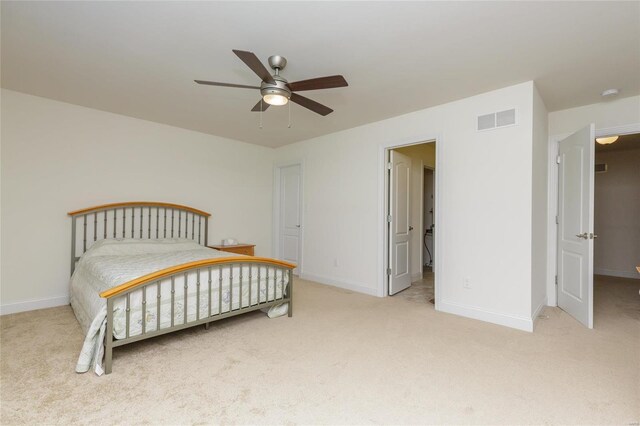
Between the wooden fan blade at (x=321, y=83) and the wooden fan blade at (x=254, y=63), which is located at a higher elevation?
the wooden fan blade at (x=254, y=63)

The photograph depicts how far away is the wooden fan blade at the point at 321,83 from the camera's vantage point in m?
2.20

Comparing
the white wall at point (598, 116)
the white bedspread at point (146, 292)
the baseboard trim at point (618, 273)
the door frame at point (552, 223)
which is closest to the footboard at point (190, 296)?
the white bedspread at point (146, 292)

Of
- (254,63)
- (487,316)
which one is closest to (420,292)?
(487,316)

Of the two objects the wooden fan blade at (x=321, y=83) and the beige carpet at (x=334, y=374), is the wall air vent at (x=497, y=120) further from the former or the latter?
the beige carpet at (x=334, y=374)

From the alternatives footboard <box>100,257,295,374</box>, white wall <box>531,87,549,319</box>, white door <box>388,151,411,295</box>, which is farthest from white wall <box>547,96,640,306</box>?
footboard <box>100,257,295,374</box>

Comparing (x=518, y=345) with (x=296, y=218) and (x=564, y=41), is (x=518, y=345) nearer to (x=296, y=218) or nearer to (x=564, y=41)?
(x=564, y=41)

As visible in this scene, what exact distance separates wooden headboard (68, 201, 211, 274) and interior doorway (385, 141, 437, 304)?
117 inches

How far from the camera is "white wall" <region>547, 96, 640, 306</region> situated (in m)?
3.34

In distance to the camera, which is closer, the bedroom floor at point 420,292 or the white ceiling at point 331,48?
the white ceiling at point 331,48

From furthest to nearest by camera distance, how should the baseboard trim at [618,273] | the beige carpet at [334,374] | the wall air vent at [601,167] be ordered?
1. the wall air vent at [601,167]
2. the baseboard trim at [618,273]
3. the beige carpet at [334,374]

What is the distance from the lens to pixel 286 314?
3426 millimetres

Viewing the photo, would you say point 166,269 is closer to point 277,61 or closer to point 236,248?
point 277,61

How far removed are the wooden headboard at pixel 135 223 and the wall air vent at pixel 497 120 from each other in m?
4.12

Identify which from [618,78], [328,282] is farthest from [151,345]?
[618,78]
